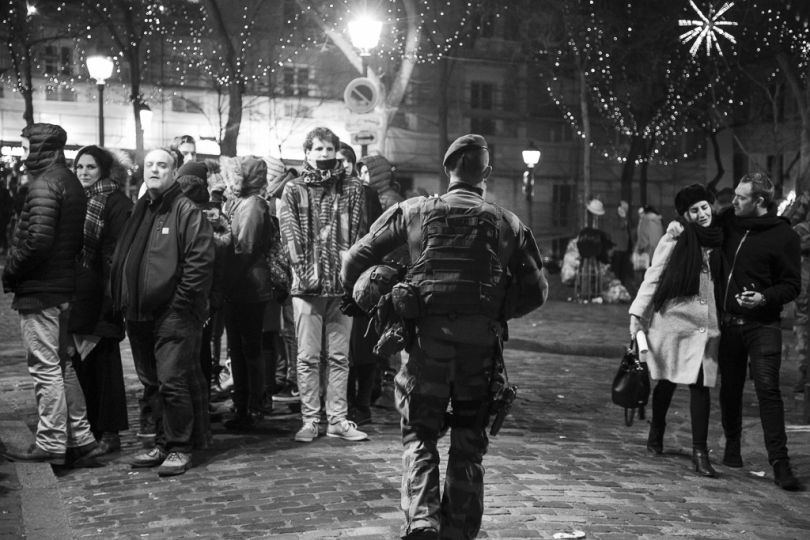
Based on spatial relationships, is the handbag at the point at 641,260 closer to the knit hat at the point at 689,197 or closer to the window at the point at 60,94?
the knit hat at the point at 689,197

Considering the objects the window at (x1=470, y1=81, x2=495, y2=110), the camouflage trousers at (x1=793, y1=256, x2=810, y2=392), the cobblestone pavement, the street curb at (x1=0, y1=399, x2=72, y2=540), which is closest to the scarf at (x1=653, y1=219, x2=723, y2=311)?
the cobblestone pavement

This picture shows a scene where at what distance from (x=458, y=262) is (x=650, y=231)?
15320 millimetres

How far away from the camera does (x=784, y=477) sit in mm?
7082

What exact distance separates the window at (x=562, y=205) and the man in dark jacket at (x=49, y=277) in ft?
169

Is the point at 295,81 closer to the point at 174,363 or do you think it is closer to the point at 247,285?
the point at 247,285

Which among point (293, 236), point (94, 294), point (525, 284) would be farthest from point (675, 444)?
point (94, 294)

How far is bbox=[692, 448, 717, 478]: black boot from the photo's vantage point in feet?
23.8

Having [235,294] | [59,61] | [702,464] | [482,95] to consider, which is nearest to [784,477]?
[702,464]

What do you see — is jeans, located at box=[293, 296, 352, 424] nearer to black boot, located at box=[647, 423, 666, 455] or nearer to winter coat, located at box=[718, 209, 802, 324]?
black boot, located at box=[647, 423, 666, 455]

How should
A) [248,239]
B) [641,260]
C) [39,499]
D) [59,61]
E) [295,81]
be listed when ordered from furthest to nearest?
1. [295,81]
2. [59,61]
3. [641,260]
4. [248,239]
5. [39,499]

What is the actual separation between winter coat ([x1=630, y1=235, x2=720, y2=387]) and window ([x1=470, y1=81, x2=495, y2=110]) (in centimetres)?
4886

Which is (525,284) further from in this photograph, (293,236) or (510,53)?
(510,53)

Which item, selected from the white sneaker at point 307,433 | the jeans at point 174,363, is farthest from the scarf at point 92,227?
the white sneaker at point 307,433

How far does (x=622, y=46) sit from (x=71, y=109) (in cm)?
2494
